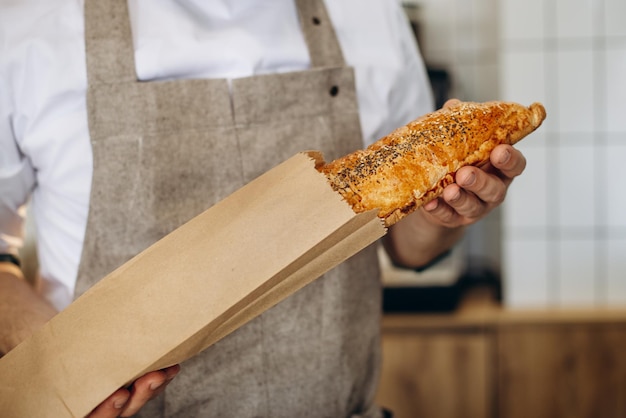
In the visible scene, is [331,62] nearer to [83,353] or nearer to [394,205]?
[394,205]

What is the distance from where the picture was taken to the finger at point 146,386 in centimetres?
82

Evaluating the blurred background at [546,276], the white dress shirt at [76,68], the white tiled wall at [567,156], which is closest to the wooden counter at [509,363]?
the blurred background at [546,276]

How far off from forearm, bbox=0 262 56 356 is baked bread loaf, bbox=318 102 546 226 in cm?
45

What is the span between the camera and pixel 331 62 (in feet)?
3.93

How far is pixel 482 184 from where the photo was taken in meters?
0.93

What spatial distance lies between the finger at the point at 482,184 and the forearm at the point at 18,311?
603mm

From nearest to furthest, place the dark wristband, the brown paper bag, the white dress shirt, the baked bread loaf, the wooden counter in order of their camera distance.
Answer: the brown paper bag < the baked bread loaf < the white dress shirt < the dark wristband < the wooden counter

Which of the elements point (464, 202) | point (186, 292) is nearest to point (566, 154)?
point (464, 202)

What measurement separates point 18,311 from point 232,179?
14.2 inches

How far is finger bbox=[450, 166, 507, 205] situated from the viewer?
0.91 meters

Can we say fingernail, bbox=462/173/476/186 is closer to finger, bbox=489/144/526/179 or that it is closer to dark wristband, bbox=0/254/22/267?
finger, bbox=489/144/526/179

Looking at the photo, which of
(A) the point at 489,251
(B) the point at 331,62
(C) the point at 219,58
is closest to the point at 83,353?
(C) the point at 219,58

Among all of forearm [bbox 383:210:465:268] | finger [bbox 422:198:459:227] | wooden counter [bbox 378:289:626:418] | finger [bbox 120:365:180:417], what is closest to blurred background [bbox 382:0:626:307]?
wooden counter [bbox 378:289:626:418]

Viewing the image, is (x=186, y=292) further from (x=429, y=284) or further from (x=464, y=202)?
(x=429, y=284)
